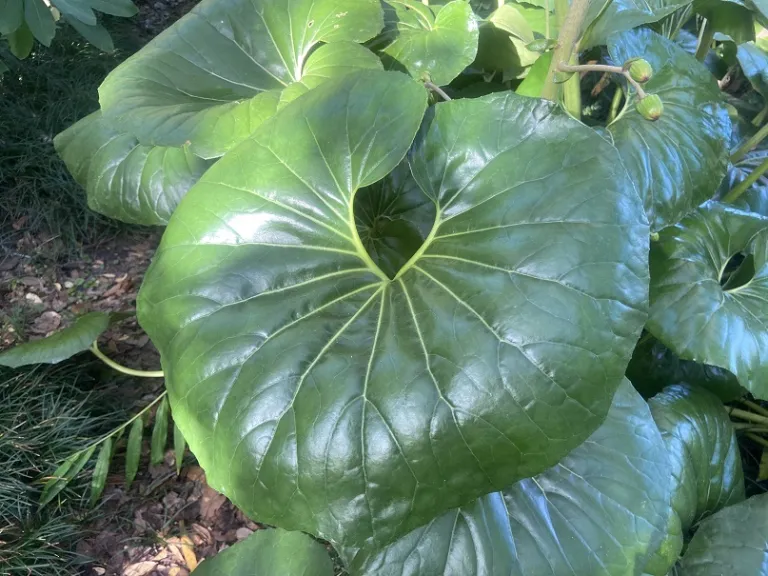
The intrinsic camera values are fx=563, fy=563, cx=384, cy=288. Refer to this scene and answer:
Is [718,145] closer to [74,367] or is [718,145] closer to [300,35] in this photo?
[300,35]

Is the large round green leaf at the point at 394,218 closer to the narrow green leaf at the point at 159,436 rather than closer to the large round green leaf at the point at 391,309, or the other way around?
the large round green leaf at the point at 391,309

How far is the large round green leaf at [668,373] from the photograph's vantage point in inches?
55.3

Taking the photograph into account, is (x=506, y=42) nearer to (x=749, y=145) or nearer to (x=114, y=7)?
(x=749, y=145)

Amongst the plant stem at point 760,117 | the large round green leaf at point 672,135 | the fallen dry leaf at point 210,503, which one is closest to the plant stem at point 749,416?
the large round green leaf at point 672,135

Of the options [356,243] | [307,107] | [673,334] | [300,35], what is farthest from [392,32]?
[673,334]

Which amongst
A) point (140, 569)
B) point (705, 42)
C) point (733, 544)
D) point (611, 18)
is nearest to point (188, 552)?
point (140, 569)

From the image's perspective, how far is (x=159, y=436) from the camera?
1.63 metres

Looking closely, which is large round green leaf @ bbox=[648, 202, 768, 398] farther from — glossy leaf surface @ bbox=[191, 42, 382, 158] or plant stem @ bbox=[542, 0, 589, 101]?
glossy leaf surface @ bbox=[191, 42, 382, 158]

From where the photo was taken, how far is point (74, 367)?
1.80 metres

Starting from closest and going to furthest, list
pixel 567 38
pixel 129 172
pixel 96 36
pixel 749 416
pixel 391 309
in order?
pixel 391 309
pixel 567 38
pixel 129 172
pixel 749 416
pixel 96 36

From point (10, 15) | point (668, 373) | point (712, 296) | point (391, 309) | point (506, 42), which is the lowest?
point (668, 373)

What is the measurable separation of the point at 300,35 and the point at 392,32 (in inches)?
11.2

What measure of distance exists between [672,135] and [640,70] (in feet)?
1.25

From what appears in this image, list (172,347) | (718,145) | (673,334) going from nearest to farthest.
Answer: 1. (172,347)
2. (673,334)
3. (718,145)
